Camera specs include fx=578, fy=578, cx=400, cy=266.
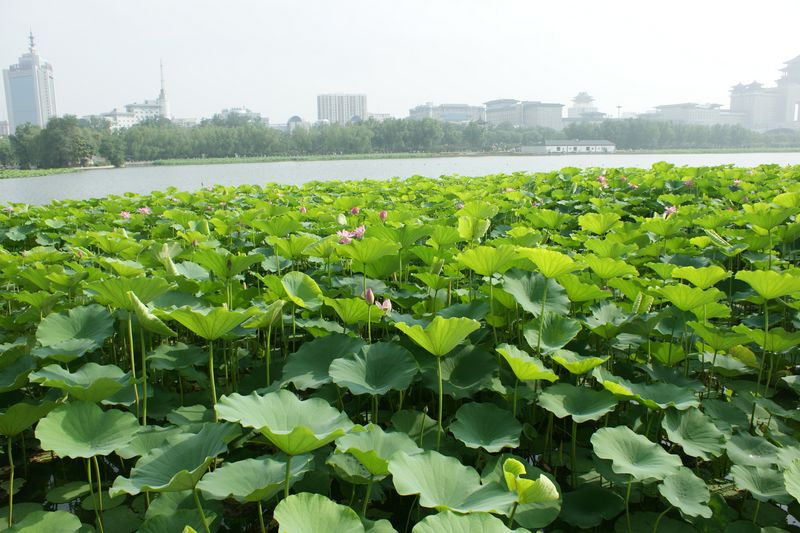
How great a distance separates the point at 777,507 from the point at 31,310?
2.32 metres

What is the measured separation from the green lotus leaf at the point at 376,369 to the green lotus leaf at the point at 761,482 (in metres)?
0.78

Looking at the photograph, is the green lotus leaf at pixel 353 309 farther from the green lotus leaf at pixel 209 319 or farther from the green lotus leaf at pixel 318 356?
the green lotus leaf at pixel 209 319

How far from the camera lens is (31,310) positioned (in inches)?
77.1

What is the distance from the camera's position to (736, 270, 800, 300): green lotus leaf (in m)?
1.58

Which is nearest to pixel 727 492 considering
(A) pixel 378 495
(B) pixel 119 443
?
(A) pixel 378 495

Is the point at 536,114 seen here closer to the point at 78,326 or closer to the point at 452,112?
the point at 452,112

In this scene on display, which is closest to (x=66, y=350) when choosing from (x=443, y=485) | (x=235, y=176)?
(x=443, y=485)

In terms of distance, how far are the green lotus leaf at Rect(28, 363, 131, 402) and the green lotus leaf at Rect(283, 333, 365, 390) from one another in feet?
1.33

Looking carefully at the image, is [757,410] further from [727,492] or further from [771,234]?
[771,234]

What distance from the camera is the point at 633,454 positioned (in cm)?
128

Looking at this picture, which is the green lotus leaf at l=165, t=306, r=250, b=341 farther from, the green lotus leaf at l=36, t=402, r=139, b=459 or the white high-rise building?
the white high-rise building

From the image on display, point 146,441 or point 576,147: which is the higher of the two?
point 576,147

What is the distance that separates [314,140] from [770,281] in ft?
167

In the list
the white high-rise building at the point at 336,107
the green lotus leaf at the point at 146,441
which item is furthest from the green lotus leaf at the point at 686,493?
the white high-rise building at the point at 336,107
